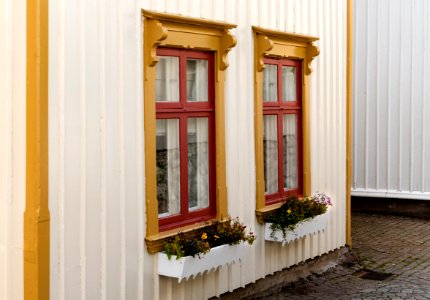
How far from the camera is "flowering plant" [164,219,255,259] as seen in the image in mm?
6859

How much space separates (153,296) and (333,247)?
4225mm

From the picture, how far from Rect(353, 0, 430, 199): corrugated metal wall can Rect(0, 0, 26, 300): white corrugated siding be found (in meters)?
9.98

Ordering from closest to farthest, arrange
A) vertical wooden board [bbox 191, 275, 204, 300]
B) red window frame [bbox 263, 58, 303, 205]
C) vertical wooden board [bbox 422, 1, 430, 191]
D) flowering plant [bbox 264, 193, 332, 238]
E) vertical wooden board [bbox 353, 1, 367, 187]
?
vertical wooden board [bbox 191, 275, 204, 300] → flowering plant [bbox 264, 193, 332, 238] → red window frame [bbox 263, 58, 303, 205] → vertical wooden board [bbox 422, 1, 430, 191] → vertical wooden board [bbox 353, 1, 367, 187]

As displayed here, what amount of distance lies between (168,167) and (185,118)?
52cm

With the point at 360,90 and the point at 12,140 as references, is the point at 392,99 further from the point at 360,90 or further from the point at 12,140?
the point at 12,140

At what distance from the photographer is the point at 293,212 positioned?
8773 millimetres

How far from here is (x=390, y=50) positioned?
14.5m

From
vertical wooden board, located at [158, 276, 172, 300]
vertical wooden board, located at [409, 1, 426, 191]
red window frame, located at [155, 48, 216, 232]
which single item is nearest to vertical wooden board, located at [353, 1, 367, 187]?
vertical wooden board, located at [409, 1, 426, 191]

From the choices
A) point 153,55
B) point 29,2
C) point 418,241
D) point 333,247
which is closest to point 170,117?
point 153,55

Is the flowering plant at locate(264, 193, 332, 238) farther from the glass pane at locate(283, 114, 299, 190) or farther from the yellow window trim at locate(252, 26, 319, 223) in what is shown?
the glass pane at locate(283, 114, 299, 190)

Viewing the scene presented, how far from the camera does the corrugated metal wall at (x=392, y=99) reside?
1428 centimetres

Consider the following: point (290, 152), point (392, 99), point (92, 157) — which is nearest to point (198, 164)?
point (92, 157)

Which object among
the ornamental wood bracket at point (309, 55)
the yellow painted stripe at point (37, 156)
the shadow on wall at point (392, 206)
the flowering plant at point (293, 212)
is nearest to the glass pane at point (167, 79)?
the yellow painted stripe at point (37, 156)

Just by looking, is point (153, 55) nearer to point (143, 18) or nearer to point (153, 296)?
point (143, 18)
